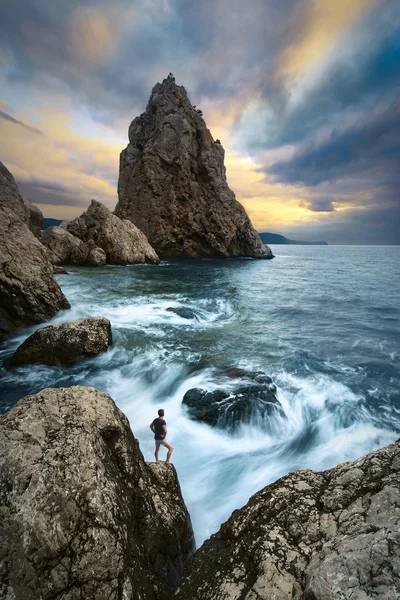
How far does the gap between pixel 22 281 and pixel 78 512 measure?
11.4m

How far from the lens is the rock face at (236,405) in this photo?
7.29m

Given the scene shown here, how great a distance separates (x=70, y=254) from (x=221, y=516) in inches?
1268

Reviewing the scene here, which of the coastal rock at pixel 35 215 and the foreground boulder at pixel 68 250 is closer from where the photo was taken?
the foreground boulder at pixel 68 250

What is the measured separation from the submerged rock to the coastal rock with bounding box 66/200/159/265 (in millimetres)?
21493

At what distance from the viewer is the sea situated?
6.46 metres

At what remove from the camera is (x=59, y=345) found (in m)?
9.26

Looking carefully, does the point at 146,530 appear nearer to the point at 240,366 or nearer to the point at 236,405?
the point at 236,405

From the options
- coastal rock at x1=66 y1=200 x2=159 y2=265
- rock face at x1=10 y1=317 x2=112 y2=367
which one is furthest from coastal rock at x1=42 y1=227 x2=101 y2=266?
rock face at x1=10 y1=317 x2=112 y2=367

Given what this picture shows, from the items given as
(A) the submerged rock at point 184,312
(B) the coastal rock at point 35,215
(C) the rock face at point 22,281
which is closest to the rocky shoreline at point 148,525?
(C) the rock face at point 22,281

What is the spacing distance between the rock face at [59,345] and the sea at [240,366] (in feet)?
1.01

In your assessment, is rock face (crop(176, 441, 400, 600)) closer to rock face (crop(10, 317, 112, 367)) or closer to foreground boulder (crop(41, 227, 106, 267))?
rock face (crop(10, 317, 112, 367))

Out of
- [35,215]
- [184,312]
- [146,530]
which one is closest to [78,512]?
[146,530]

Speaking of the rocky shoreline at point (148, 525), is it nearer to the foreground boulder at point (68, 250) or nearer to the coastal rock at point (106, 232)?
the foreground boulder at point (68, 250)

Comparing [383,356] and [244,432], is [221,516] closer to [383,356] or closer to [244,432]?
[244,432]
